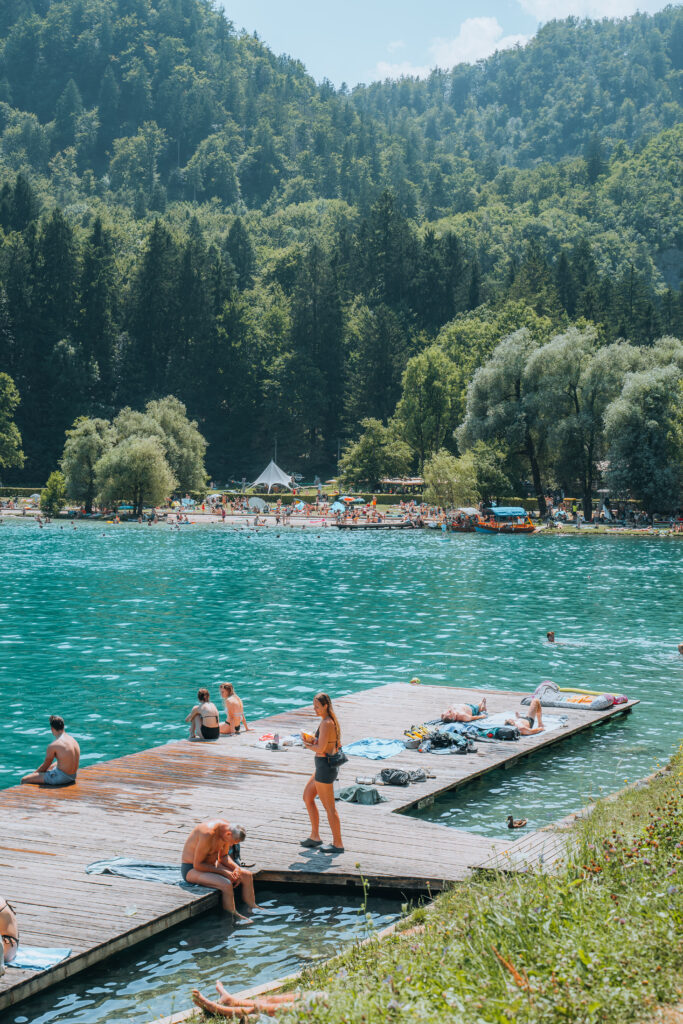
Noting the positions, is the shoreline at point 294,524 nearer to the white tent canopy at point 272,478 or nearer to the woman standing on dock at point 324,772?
the white tent canopy at point 272,478

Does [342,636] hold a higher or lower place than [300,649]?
higher

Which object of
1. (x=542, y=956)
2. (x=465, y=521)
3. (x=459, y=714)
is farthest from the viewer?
(x=465, y=521)

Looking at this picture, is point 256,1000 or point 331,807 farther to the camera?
point 331,807

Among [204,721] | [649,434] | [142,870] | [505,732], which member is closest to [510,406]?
[649,434]

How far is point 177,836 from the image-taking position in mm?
13766

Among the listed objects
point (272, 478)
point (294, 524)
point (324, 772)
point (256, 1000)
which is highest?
point (272, 478)

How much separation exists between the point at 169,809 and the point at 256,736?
16.9 ft

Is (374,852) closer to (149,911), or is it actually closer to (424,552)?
(149,911)

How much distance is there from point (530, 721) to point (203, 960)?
11277mm

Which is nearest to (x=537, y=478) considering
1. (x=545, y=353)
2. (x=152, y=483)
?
(x=545, y=353)

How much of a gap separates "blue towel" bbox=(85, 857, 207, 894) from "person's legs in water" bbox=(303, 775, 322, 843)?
1.84m

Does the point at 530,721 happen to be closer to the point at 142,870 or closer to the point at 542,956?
the point at 142,870

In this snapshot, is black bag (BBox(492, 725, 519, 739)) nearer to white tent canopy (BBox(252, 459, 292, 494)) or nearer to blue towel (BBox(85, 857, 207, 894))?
blue towel (BBox(85, 857, 207, 894))

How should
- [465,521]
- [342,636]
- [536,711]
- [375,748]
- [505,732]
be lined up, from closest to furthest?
[375,748]
[505,732]
[536,711]
[342,636]
[465,521]
